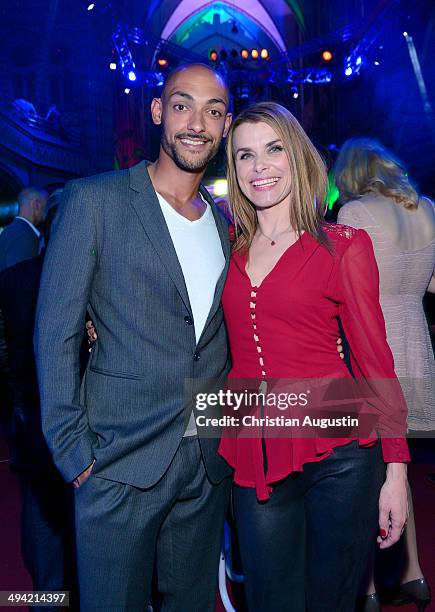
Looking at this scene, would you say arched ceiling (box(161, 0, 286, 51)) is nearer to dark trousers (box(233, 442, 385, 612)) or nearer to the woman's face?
the woman's face

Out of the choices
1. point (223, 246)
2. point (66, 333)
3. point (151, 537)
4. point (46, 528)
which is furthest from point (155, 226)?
point (46, 528)

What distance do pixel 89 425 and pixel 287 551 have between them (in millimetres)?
639

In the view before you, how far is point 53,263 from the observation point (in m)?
1.59

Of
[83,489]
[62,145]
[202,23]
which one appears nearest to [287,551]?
[83,489]

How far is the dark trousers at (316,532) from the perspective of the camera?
5.16 feet

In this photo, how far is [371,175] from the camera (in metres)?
2.56

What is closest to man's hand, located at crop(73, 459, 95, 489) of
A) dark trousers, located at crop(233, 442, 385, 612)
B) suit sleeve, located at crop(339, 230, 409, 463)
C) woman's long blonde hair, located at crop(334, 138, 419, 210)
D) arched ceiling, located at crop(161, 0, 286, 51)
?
dark trousers, located at crop(233, 442, 385, 612)

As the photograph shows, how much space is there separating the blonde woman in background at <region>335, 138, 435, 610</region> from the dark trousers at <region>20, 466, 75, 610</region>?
4.27 feet

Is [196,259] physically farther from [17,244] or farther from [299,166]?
[17,244]

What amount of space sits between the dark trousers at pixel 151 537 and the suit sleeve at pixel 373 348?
0.53m

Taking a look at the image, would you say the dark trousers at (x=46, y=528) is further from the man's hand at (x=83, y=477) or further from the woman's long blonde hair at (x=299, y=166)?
the woman's long blonde hair at (x=299, y=166)

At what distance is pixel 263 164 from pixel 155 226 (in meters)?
0.39

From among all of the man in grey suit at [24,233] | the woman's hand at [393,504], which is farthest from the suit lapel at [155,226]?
the man in grey suit at [24,233]

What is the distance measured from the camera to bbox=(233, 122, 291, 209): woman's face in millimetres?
1777
